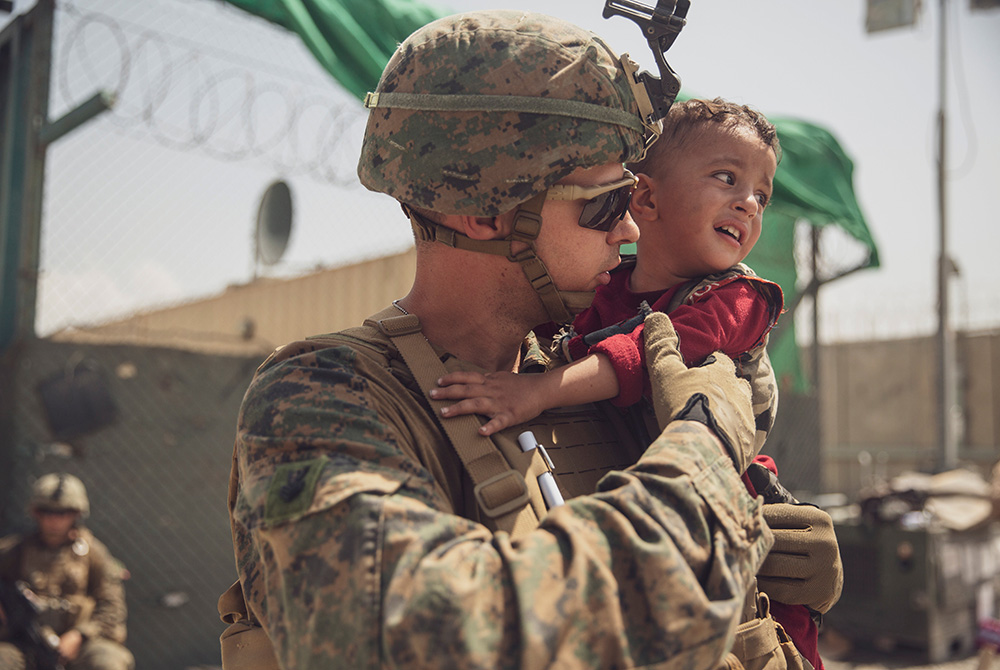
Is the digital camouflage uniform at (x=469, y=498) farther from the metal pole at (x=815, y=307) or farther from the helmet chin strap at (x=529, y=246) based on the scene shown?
the metal pole at (x=815, y=307)

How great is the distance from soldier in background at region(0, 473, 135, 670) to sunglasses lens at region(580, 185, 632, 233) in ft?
15.5

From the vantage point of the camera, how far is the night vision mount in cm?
166

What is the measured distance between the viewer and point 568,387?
1.57 meters

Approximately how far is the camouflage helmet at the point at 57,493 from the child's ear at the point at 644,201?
14.6ft

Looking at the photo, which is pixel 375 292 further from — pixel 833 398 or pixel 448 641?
pixel 833 398

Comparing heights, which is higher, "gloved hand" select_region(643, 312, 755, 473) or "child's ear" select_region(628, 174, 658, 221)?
"child's ear" select_region(628, 174, 658, 221)

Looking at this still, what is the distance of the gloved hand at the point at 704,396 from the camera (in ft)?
4.36

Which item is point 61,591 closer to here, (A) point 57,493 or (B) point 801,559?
(A) point 57,493

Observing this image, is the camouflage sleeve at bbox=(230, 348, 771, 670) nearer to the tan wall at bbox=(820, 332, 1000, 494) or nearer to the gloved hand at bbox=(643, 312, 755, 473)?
the gloved hand at bbox=(643, 312, 755, 473)

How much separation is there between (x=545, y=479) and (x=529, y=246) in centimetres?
48

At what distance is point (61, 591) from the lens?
5648 millimetres

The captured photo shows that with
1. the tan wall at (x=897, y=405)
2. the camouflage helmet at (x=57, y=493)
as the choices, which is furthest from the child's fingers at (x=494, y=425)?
the tan wall at (x=897, y=405)

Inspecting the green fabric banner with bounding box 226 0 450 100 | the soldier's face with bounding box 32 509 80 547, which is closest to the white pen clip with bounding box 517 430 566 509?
the green fabric banner with bounding box 226 0 450 100

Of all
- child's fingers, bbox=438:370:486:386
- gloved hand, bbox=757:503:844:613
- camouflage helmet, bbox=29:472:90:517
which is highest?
child's fingers, bbox=438:370:486:386
